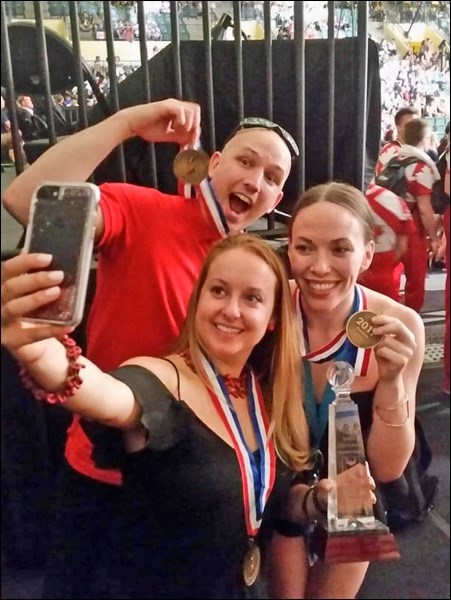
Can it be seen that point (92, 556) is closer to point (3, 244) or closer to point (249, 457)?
point (249, 457)

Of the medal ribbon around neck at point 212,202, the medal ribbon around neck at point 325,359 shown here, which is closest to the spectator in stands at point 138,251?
the medal ribbon around neck at point 212,202

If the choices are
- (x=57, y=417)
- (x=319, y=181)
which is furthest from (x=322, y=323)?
(x=57, y=417)

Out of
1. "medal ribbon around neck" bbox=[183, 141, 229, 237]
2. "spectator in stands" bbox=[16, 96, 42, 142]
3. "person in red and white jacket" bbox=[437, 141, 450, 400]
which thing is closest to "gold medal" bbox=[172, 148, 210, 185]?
"medal ribbon around neck" bbox=[183, 141, 229, 237]

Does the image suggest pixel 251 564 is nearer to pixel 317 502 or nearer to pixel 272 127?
pixel 317 502

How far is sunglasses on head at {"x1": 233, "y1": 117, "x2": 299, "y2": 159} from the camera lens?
0.60m

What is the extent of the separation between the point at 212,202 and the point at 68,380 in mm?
184

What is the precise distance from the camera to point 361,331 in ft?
2.04

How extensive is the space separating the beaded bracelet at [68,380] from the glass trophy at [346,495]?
0.24 meters

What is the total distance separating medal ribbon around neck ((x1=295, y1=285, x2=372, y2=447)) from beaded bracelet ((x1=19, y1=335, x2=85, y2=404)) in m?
0.21

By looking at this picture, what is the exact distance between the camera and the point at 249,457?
23.8 inches

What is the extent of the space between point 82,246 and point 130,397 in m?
0.12

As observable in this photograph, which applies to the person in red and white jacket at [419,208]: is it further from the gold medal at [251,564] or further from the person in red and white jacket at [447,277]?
the gold medal at [251,564]

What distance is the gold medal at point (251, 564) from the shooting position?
0.62 meters

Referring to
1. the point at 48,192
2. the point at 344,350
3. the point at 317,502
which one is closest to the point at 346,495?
the point at 317,502
